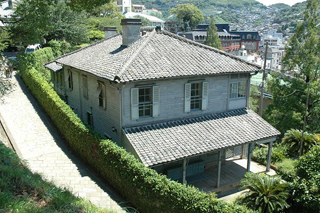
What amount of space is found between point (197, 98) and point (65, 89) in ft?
41.0

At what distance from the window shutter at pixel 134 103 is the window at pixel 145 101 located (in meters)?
0.31

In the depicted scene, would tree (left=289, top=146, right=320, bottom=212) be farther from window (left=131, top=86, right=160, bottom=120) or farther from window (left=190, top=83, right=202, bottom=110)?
window (left=131, top=86, right=160, bottom=120)

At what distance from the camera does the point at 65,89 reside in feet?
78.7

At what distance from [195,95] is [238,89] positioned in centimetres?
338

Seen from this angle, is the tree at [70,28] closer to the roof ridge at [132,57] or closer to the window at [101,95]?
the roof ridge at [132,57]

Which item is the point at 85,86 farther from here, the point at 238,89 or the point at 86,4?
the point at 238,89

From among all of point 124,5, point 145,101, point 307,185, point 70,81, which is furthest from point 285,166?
point 124,5

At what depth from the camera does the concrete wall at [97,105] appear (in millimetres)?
15305

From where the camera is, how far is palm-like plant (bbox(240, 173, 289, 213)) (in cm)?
1203

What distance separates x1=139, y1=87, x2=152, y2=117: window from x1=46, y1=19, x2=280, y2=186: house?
5 centimetres

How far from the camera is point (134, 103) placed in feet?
48.6

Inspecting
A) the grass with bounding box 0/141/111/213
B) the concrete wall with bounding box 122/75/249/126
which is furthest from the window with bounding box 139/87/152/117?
the grass with bounding box 0/141/111/213

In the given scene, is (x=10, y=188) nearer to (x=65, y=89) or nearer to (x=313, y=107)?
(x=65, y=89)

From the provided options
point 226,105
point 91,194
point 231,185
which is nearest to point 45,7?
point 91,194
